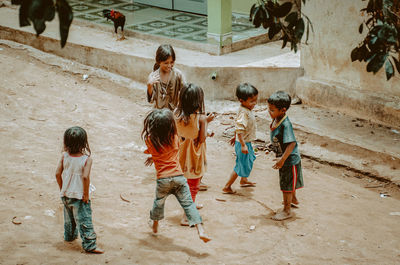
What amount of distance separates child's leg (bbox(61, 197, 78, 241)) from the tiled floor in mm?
6264

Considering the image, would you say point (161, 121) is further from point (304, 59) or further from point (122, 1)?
point (122, 1)

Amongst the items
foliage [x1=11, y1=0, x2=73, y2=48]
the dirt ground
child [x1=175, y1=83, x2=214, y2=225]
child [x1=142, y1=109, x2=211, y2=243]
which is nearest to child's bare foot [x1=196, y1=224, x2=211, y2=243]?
child [x1=142, y1=109, x2=211, y2=243]

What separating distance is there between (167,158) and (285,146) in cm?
124

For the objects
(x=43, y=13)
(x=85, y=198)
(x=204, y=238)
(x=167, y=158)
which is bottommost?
(x=204, y=238)

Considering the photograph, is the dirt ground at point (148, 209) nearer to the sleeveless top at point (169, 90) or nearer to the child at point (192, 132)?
the child at point (192, 132)

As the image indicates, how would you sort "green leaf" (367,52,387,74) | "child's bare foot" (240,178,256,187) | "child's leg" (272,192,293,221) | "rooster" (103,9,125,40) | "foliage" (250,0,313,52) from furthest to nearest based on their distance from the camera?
"rooster" (103,9,125,40), "child's bare foot" (240,178,256,187), "child's leg" (272,192,293,221), "foliage" (250,0,313,52), "green leaf" (367,52,387,74)

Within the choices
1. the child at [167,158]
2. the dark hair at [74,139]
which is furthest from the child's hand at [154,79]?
the dark hair at [74,139]

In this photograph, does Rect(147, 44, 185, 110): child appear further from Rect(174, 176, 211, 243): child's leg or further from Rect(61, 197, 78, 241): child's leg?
Rect(61, 197, 78, 241): child's leg

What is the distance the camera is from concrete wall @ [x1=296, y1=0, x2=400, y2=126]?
7.46 m

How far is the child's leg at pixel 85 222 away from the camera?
4117 mm

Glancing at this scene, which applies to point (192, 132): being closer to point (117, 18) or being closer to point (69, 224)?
point (69, 224)

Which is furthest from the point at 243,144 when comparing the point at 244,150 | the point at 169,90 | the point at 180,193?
the point at 180,193

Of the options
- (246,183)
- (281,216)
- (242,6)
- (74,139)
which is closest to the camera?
(74,139)

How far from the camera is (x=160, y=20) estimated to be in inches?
450
